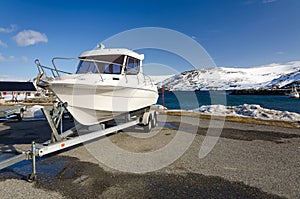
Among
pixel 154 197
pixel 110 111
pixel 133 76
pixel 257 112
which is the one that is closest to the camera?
pixel 154 197

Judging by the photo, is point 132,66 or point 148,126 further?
point 148,126

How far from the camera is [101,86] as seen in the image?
515 cm

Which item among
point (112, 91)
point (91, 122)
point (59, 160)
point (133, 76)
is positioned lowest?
point (59, 160)

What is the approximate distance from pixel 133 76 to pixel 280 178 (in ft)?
16.4

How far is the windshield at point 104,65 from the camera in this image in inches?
247

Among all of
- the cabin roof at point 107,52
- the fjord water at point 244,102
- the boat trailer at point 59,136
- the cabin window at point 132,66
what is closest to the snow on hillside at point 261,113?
the boat trailer at point 59,136

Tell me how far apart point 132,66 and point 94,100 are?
2491mm

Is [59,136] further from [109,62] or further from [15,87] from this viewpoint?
[15,87]

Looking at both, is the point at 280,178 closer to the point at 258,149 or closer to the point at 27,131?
the point at 258,149

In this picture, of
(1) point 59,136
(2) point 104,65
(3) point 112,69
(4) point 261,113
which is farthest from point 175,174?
(4) point 261,113

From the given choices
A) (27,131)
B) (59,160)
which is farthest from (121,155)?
(27,131)

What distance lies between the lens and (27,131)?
8.05 metres

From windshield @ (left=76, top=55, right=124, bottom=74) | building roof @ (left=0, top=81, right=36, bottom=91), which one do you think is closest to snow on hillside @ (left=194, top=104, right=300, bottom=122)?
windshield @ (left=76, top=55, right=124, bottom=74)

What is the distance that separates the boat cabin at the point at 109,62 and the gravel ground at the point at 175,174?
233 cm
